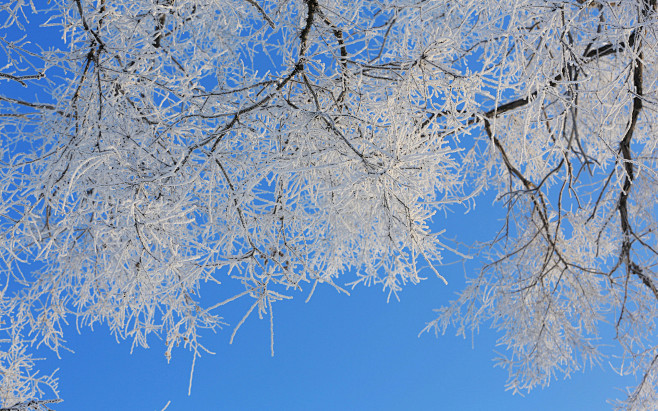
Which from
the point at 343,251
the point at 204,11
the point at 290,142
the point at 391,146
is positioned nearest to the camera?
the point at 391,146

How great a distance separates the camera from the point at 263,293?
76.1 inches

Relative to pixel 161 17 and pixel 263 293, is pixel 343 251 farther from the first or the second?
pixel 161 17

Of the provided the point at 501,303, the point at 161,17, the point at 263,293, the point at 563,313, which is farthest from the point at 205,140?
the point at 563,313

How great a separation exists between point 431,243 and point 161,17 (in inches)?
77.7

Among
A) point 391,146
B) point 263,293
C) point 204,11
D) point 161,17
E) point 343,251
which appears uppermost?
point 161,17

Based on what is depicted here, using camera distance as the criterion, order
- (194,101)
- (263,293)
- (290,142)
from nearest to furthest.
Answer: (263,293)
(194,101)
(290,142)

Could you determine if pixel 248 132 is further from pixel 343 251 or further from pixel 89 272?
pixel 89 272

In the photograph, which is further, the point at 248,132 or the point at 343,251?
the point at 343,251

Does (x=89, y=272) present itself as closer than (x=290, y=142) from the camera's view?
No

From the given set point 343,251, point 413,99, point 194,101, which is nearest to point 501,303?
point 343,251

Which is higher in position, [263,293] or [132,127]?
[132,127]

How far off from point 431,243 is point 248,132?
3.10ft

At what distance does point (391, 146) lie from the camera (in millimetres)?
1752

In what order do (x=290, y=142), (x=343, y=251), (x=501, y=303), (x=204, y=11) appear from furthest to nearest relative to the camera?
(x=501, y=303) → (x=343, y=251) → (x=204, y=11) → (x=290, y=142)
